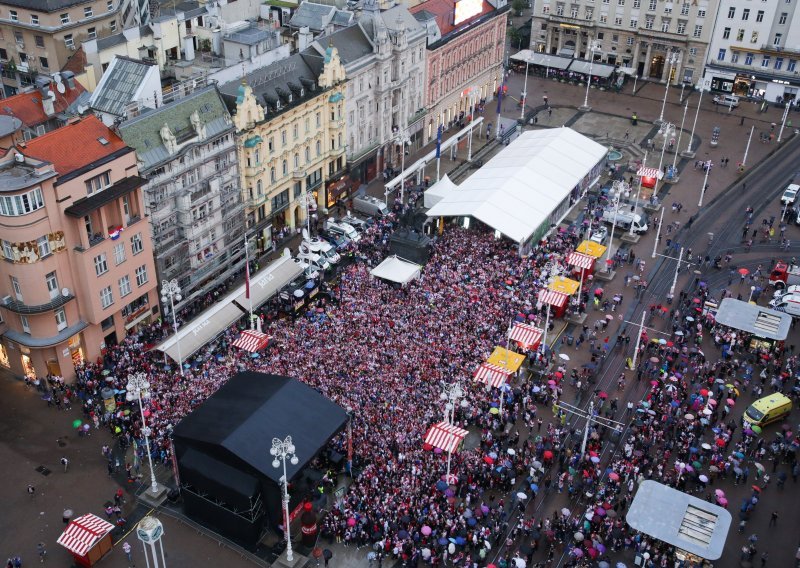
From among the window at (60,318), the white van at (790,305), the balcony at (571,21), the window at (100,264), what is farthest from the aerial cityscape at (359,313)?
the balcony at (571,21)

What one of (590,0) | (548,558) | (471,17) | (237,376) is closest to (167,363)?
(237,376)

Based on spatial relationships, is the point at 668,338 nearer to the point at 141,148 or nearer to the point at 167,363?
the point at 167,363

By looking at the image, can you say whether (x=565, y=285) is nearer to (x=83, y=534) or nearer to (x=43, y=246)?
(x=43, y=246)

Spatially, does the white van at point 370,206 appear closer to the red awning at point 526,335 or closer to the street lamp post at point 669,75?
the red awning at point 526,335

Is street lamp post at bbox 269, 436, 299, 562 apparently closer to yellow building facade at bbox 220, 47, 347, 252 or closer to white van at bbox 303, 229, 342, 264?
white van at bbox 303, 229, 342, 264


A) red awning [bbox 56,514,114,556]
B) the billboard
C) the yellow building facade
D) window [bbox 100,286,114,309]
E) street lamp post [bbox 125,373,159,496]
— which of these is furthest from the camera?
the billboard

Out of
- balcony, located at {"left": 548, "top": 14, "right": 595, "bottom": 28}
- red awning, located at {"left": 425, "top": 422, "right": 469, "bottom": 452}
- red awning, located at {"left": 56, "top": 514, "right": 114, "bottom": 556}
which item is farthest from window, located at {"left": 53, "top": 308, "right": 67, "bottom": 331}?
balcony, located at {"left": 548, "top": 14, "right": 595, "bottom": 28}
